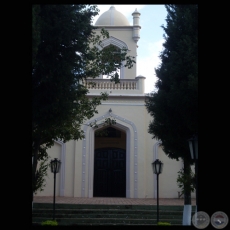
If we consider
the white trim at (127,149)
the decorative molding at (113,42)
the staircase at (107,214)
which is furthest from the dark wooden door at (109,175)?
the decorative molding at (113,42)

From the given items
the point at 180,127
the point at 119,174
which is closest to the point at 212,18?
the point at 180,127

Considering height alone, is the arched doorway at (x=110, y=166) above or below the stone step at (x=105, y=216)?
above

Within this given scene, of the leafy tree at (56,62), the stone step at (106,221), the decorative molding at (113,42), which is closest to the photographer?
the leafy tree at (56,62)

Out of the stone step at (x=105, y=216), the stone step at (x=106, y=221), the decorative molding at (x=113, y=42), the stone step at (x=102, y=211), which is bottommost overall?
the stone step at (x=106, y=221)

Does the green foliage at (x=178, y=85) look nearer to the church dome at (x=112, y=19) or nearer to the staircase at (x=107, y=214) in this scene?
the staircase at (x=107, y=214)

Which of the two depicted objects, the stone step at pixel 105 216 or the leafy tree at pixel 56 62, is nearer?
the leafy tree at pixel 56 62

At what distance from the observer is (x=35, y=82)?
8.39 meters

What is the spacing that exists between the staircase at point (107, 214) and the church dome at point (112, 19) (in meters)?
9.59

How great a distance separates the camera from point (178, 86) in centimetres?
915

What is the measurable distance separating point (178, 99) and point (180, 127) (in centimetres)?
79

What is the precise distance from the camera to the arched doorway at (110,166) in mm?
17969

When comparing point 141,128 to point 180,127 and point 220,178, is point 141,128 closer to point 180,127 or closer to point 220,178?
point 180,127

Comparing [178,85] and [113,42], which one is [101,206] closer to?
[178,85]

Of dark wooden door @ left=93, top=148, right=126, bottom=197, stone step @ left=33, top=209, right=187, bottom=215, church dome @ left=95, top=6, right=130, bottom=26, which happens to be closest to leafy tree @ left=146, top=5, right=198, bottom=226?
stone step @ left=33, top=209, right=187, bottom=215
